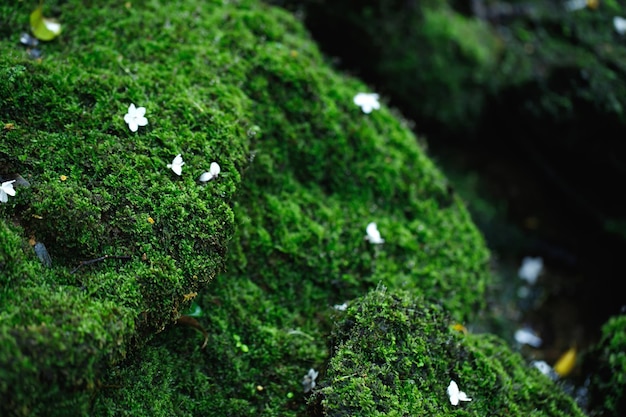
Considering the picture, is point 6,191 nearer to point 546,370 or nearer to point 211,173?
point 211,173

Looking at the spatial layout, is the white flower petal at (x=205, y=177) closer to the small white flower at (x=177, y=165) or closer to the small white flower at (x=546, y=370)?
the small white flower at (x=177, y=165)

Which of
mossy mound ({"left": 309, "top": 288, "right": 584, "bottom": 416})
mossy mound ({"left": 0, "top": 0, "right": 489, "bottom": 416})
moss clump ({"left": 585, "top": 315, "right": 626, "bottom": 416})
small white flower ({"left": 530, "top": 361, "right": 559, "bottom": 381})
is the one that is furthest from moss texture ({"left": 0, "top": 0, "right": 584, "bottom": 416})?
moss clump ({"left": 585, "top": 315, "right": 626, "bottom": 416})

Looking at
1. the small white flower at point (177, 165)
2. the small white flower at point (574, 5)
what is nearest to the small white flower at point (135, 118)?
the small white flower at point (177, 165)

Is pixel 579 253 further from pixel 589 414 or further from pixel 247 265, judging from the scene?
pixel 247 265

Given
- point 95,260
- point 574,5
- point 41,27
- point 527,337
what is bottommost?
point 527,337

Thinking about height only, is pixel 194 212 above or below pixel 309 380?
above

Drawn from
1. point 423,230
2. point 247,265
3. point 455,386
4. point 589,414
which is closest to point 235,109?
point 247,265

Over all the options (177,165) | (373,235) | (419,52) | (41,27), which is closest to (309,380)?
(373,235)
